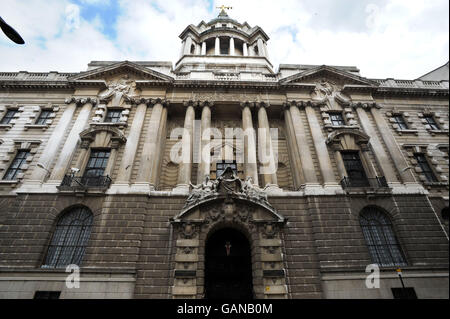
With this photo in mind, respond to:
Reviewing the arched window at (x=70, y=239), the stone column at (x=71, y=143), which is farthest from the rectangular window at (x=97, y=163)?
the arched window at (x=70, y=239)

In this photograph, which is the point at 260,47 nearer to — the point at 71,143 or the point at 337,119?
the point at 337,119

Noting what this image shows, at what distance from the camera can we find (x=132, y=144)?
15703 millimetres

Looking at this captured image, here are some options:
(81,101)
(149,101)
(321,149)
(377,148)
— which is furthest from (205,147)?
(377,148)

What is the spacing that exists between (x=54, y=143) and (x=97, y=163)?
3439 millimetres

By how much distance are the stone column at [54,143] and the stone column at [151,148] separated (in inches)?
237

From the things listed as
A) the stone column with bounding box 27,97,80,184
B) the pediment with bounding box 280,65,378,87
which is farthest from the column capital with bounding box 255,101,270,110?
the stone column with bounding box 27,97,80,184

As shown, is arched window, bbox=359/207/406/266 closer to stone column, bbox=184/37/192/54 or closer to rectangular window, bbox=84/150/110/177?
rectangular window, bbox=84/150/110/177

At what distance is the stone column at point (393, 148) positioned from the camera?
14891mm

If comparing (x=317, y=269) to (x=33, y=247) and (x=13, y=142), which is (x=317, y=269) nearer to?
(x=33, y=247)

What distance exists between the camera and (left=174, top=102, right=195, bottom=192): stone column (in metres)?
14.5

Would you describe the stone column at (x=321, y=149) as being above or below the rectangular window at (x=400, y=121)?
below

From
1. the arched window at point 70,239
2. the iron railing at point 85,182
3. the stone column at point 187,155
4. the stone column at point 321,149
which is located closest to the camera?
the arched window at point 70,239

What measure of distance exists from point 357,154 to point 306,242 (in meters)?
8.27

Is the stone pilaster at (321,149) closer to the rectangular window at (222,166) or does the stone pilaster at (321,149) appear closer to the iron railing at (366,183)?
the iron railing at (366,183)
